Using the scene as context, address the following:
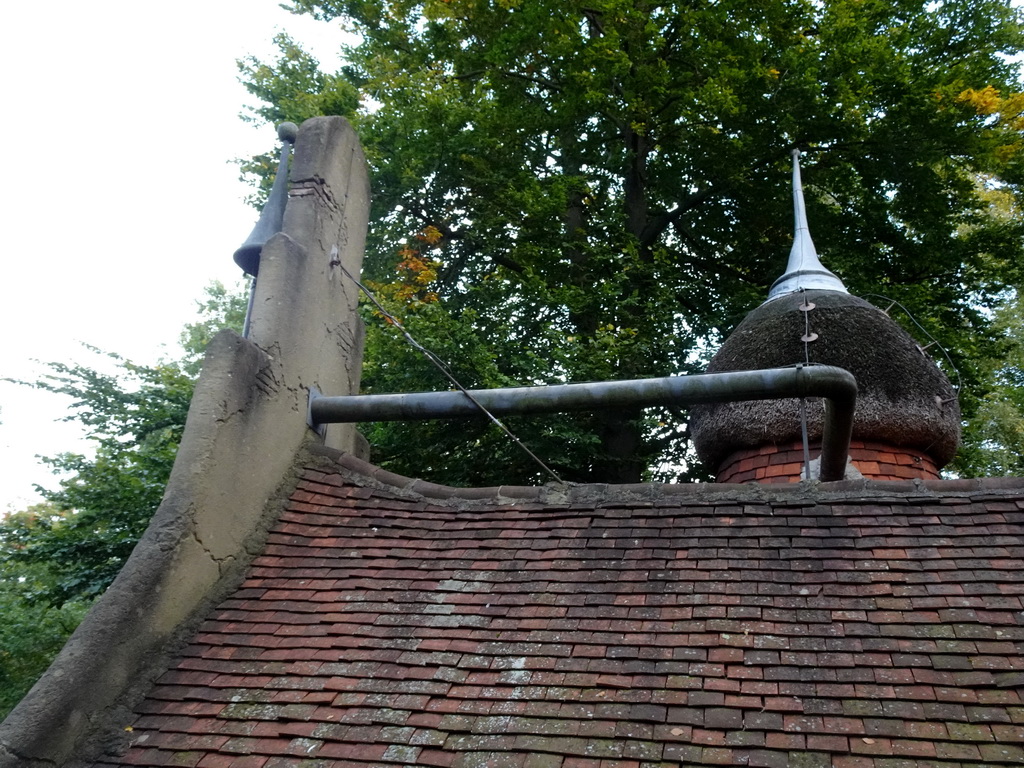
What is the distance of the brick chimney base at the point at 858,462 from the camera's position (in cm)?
856

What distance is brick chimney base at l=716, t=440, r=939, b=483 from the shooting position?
8.56 meters

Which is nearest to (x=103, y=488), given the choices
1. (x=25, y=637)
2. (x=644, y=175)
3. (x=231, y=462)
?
(x=25, y=637)

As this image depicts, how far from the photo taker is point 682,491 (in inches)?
211

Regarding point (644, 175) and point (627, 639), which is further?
point (644, 175)

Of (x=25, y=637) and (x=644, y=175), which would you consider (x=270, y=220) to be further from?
(x=644, y=175)

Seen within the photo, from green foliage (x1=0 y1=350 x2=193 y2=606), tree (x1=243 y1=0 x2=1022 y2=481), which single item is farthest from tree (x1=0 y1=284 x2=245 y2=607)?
tree (x1=243 y1=0 x2=1022 y2=481)

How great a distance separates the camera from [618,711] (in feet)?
12.3

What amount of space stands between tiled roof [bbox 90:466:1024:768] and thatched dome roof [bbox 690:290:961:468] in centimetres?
374

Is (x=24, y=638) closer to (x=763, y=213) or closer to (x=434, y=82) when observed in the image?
(x=434, y=82)

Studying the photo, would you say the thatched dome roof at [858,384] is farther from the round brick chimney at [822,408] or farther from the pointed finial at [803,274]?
the pointed finial at [803,274]

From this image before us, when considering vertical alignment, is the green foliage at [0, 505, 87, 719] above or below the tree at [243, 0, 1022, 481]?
below

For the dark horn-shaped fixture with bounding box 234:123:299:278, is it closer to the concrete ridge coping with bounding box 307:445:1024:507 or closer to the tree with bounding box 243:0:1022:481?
the concrete ridge coping with bounding box 307:445:1024:507

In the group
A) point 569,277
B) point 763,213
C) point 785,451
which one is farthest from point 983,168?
point 785,451

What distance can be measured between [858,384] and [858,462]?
34.7 inches
